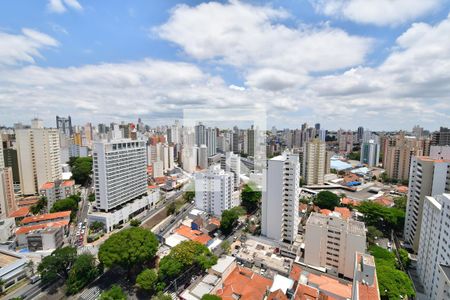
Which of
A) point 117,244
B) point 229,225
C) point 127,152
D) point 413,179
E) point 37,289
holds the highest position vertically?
point 127,152

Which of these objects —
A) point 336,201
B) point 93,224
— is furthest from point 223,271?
point 336,201

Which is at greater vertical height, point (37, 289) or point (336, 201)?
point (336, 201)

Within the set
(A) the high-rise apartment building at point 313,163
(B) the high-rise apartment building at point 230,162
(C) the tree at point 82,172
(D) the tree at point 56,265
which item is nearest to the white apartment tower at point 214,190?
(B) the high-rise apartment building at point 230,162

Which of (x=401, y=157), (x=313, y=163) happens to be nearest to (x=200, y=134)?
(x=313, y=163)

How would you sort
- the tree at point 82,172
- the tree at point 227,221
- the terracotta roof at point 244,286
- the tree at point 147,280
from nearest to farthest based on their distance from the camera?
the terracotta roof at point 244,286
the tree at point 147,280
the tree at point 227,221
the tree at point 82,172

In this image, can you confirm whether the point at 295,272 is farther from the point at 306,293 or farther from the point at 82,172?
the point at 82,172

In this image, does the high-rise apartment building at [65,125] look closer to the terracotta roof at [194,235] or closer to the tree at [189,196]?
the tree at [189,196]

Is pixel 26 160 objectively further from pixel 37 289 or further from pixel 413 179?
pixel 413 179

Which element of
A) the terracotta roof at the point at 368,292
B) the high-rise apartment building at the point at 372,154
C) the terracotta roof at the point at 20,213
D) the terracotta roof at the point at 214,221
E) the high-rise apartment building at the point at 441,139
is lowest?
the terracotta roof at the point at 214,221
